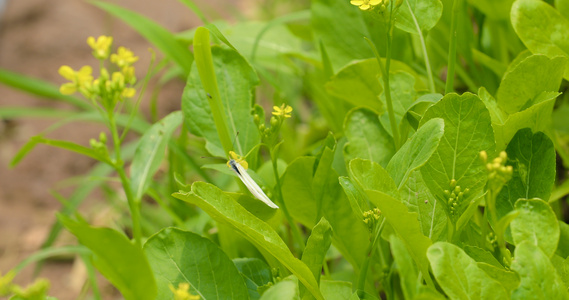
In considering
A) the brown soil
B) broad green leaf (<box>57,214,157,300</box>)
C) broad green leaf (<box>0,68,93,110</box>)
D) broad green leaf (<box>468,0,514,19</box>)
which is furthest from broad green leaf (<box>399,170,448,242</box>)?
the brown soil

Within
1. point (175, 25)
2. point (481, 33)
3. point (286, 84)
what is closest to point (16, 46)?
point (175, 25)

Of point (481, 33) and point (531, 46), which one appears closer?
point (531, 46)

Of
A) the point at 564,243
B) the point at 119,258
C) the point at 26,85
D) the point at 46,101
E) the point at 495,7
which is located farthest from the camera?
the point at 46,101

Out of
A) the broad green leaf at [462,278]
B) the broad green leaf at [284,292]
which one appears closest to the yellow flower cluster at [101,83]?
the broad green leaf at [284,292]

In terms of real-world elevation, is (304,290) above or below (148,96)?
above

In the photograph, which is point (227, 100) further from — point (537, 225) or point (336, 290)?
point (537, 225)

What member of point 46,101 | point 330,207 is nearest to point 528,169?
point 330,207

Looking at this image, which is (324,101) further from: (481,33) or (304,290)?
(304,290)

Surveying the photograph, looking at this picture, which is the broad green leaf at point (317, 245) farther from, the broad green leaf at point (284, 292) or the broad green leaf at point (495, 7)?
the broad green leaf at point (495, 7)

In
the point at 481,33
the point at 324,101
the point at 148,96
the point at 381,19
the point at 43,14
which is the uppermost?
the point at 381,19
